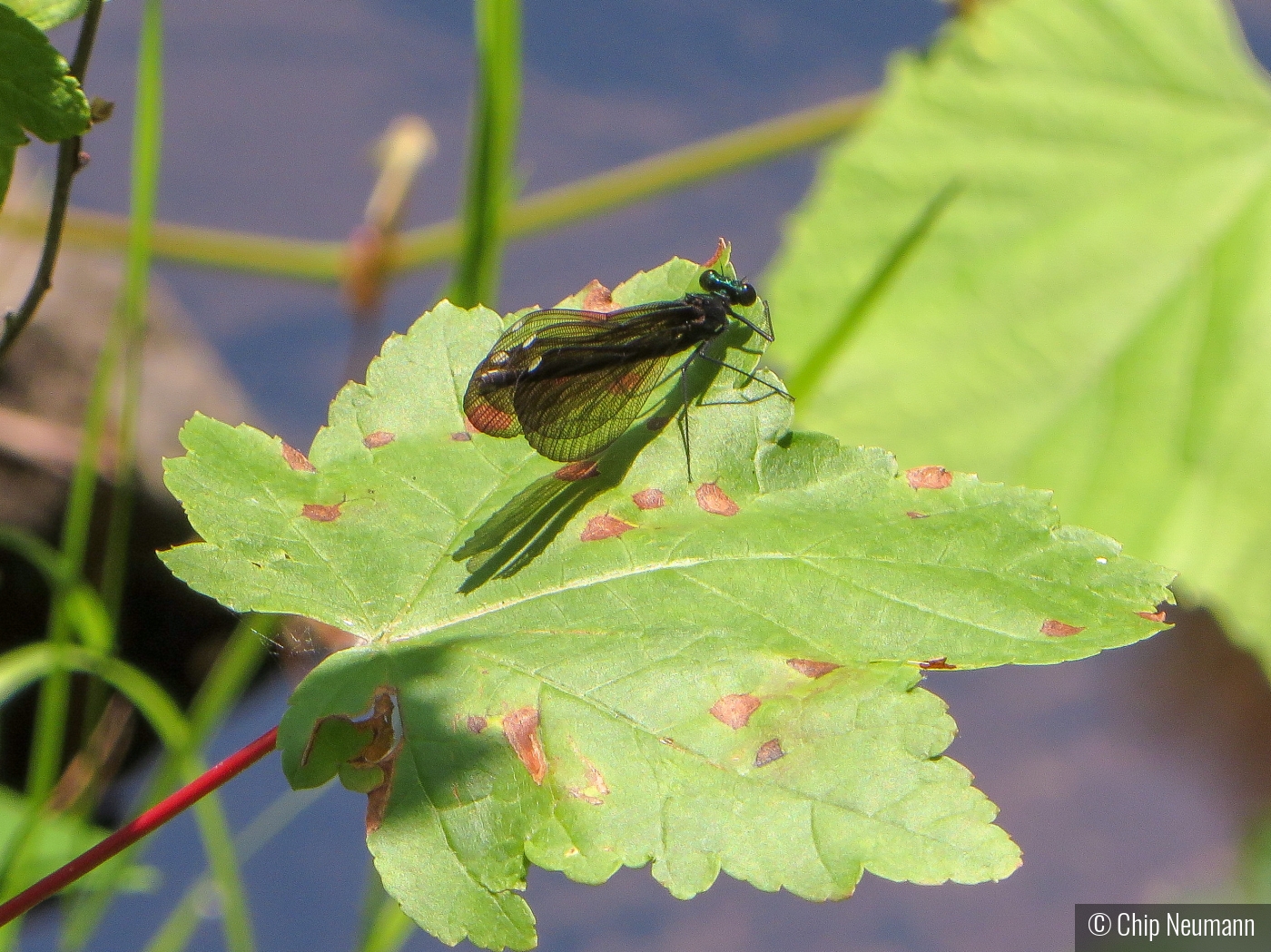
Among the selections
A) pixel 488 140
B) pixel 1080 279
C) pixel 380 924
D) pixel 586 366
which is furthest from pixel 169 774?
pixel 1080 279

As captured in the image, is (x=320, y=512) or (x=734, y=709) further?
(x=320, y=512)

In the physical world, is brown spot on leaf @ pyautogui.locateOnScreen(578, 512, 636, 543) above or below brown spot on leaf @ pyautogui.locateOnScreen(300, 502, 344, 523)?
above

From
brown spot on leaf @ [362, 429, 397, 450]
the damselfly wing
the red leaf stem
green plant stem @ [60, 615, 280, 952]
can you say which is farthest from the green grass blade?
the red leaf stem

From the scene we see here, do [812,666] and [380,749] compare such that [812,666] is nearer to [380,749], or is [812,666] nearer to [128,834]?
[380,749]

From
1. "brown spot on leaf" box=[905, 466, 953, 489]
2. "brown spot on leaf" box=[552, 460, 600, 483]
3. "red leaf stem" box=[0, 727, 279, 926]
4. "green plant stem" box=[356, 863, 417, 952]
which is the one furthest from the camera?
"green plant stem" box=[356, 863, 417, 952]

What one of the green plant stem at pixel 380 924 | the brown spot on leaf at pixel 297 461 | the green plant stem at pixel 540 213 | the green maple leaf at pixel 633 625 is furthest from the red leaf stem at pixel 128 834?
the green plant stem at pixel 540 213

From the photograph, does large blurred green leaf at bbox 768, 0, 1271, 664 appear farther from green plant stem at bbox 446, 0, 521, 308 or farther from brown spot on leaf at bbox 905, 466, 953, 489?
brown spot on leaf at bbox 905, 466, 953, 489

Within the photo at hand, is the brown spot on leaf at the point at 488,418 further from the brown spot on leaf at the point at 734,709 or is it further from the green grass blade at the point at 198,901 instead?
the green grass blade at the point at 198,901
